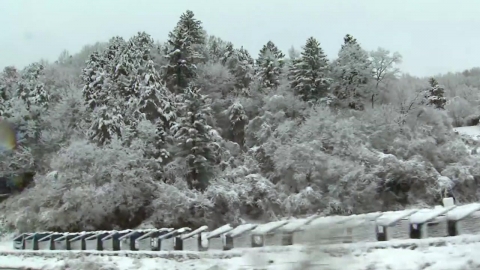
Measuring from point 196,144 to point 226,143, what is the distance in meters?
7.27

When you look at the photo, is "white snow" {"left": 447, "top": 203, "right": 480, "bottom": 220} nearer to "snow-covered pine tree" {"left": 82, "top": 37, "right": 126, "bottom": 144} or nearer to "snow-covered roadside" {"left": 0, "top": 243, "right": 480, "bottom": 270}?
"snow-covered roadside" {"left": 0, "top": 243, "right": 480, "bottom": 270}

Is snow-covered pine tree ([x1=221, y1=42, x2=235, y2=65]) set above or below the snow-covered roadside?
above

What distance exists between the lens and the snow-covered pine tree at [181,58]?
6228 cm

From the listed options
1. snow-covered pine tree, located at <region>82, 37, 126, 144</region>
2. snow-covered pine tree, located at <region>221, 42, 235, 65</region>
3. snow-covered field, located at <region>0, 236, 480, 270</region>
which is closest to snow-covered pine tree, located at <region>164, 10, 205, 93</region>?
snow-covered pine tree, located at <region>221, 42, 235, 65</region>

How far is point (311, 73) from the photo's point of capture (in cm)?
5666

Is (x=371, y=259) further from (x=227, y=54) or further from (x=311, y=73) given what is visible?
(x=227, y=54)

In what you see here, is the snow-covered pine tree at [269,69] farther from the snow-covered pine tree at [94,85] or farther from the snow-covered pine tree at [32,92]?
the snow-covered pine tree at [32,92]

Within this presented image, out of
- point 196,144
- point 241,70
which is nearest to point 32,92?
point 241,70

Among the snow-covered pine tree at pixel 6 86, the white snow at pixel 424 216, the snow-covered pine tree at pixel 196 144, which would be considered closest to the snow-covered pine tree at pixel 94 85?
the snow-covered pine tree at pixel 6 86

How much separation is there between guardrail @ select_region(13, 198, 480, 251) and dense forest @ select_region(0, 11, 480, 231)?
1576 cm

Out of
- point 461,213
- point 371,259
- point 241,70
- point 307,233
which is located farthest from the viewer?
point 241,70

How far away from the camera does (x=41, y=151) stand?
56969 millimetres

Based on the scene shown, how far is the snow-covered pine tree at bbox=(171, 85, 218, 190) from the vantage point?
4438 centimetres

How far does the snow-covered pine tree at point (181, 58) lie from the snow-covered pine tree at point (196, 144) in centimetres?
1604
